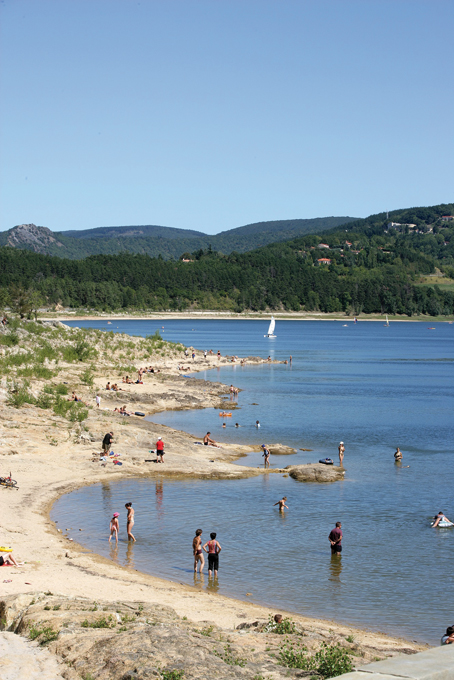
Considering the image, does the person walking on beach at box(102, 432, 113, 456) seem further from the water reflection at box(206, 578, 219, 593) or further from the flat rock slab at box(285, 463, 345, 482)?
the water reflection at box(206, 578, 219, 593)

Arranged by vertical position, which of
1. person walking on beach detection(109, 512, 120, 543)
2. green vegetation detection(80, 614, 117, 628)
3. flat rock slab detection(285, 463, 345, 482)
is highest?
green vegetation detection(80, 614, 117, 628)

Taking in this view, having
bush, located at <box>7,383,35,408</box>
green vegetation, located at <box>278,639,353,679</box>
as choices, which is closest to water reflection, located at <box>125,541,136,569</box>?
green vegetation, located at <box>278,639,353,679</box>

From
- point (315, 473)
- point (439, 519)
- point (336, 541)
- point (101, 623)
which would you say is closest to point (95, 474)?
point (315, 473)

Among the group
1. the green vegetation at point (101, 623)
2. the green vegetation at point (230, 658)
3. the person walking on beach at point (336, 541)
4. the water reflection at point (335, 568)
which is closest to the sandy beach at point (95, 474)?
the green vegetation at point (101, 623)

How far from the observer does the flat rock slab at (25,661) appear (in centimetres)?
986

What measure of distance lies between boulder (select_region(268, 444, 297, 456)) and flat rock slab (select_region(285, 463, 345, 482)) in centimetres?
364

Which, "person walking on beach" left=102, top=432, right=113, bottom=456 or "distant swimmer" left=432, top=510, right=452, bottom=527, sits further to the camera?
"person walking on beach" left=102, top=432, right=113, bottom=456

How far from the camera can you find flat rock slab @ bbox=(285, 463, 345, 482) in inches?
1174

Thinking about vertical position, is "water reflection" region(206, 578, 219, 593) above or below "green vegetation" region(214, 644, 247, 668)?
below

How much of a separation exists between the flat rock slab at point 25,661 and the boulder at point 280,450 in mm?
24575

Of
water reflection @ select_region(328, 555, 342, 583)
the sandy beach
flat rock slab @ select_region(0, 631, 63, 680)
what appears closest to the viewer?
flat rock slab @ select_region(0, 631, 63, 680)

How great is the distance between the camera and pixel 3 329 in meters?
56.9

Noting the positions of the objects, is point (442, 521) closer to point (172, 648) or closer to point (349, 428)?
point (172, 648)

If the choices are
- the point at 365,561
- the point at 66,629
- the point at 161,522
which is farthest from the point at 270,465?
the point at 66,629
